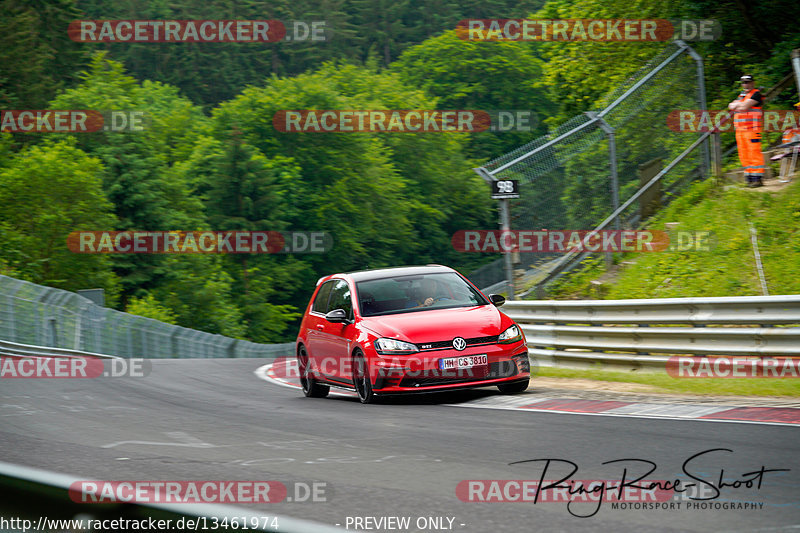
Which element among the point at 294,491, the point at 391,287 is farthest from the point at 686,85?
the point at 294,491

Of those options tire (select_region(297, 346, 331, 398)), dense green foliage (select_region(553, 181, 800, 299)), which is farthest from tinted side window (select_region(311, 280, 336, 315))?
dense green foliage (select_region(553, 181, 800, 299))

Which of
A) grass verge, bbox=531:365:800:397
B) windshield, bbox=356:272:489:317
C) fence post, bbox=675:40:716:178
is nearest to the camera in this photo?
Result: grass verge, bbox=531:365:800:397

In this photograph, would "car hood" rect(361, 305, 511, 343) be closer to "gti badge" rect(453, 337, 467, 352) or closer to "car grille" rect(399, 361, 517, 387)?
"gti badge" rect(453, 337, 467, 352)

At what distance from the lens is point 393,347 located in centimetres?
1141

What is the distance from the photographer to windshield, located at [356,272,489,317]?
12.6 m

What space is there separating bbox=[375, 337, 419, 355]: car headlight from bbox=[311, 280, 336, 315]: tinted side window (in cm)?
245

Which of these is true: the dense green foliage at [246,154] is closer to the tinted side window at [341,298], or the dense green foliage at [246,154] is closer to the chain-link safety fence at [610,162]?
the chain-link safety fence at [610,162]

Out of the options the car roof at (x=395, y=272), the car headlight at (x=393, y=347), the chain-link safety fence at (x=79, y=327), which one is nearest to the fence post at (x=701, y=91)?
the car roof at (x=395, y=272)

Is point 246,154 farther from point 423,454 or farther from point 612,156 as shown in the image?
point 423,454

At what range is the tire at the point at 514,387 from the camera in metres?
11.9

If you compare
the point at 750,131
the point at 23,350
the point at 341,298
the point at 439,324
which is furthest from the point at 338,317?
the point at 23,350

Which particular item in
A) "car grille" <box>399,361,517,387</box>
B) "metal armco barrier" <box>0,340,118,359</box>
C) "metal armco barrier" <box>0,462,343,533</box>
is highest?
"metal armco barrier" <box>0,462,343,533</box>

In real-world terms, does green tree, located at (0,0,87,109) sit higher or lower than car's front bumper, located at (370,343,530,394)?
higher

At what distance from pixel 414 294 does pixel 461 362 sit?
1725mm
